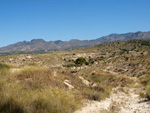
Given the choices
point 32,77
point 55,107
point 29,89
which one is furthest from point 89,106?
point 32,77

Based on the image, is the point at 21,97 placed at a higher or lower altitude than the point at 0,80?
lower

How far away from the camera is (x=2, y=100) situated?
5.84m

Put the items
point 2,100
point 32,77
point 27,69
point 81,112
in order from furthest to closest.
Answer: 1. point 27,69
2. point 32,77
3. point 81,112
4. point 2,100

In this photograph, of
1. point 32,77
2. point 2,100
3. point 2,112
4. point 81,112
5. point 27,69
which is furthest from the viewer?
point 27,69

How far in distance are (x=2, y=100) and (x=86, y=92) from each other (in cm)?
504

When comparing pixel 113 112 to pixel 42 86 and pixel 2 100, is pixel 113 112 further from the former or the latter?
pixel 2 100

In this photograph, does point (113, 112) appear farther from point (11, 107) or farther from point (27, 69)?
point (27, 69)

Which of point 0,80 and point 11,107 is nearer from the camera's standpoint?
point 11,107

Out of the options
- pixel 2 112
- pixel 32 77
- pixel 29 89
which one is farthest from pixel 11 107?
pixel 32 77

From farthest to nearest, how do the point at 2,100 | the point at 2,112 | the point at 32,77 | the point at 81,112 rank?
the point at 32,77 < the point at 81,112 < the point at 2,100 < the point at 2,112

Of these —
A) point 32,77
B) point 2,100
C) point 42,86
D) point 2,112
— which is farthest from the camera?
point 32,77

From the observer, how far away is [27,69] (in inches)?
396

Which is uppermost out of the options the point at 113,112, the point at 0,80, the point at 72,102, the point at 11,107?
the point at 0,80

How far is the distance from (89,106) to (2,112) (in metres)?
4.15
